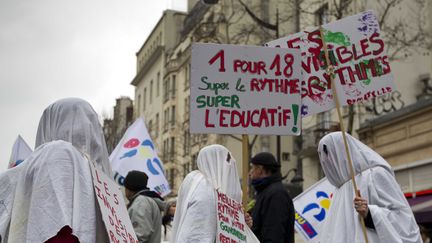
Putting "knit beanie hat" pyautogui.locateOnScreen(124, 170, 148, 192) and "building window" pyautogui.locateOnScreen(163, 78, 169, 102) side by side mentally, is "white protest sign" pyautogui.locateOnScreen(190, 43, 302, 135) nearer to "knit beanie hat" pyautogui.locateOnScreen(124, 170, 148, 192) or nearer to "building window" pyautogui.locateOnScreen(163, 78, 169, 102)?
"knit beanie hat" pyautogui.locateOnScreen(124, 170, 148, 192)

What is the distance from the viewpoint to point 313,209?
860 cm

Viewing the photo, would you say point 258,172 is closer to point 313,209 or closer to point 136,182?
point 136,182

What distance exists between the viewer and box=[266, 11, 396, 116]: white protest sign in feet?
19.2

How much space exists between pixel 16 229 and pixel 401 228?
3136mm

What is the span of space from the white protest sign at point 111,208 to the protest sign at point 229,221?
1753mm

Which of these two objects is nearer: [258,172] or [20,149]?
[258,172]

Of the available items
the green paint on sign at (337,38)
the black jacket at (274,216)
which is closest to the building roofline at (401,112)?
the green paint on sign at (337,38)

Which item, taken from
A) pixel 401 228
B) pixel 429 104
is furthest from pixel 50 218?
pixel 429 104

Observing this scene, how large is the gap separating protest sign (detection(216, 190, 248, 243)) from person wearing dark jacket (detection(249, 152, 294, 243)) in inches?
20.1

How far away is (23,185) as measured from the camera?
302cm

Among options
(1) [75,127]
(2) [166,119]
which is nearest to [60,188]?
(1) [75,127]

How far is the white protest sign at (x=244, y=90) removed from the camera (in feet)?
18.0

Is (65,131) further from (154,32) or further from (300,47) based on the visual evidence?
(154,32)

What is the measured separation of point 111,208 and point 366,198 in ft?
8.60
